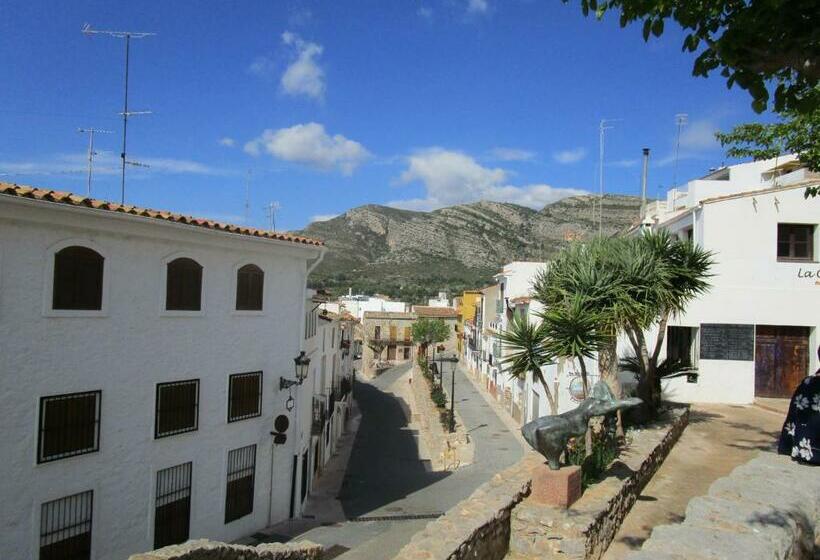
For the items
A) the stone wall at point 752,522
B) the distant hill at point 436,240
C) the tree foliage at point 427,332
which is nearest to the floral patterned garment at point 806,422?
the stone wall at point 752,522

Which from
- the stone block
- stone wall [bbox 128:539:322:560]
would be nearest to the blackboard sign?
the stone block

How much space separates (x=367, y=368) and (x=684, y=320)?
57395mm

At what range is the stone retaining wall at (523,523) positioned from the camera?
6879mm

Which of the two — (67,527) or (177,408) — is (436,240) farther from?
(67,527)

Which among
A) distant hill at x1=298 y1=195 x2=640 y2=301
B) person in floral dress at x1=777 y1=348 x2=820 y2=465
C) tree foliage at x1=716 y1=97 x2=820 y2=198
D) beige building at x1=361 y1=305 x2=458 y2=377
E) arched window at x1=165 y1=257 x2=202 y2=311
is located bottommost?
beige building at x1=361 y1=305 x2=458 y2=377

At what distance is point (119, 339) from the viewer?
1131 centimetres

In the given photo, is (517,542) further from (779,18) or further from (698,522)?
(779,18)

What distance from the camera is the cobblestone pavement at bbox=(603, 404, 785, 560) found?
8.72 m

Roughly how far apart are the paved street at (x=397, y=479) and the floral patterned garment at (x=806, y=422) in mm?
8186

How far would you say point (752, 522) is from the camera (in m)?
5.04

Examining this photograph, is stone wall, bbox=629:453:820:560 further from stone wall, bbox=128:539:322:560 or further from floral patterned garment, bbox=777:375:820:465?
stone wall, bbox=128:539:322:560

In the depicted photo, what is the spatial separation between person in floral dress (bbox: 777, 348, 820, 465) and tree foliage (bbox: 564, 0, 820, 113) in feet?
10.5

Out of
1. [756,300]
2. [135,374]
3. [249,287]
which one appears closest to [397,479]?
[249,287]

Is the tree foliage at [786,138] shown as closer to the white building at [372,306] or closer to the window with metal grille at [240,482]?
the window with metal grille at [240,482]
